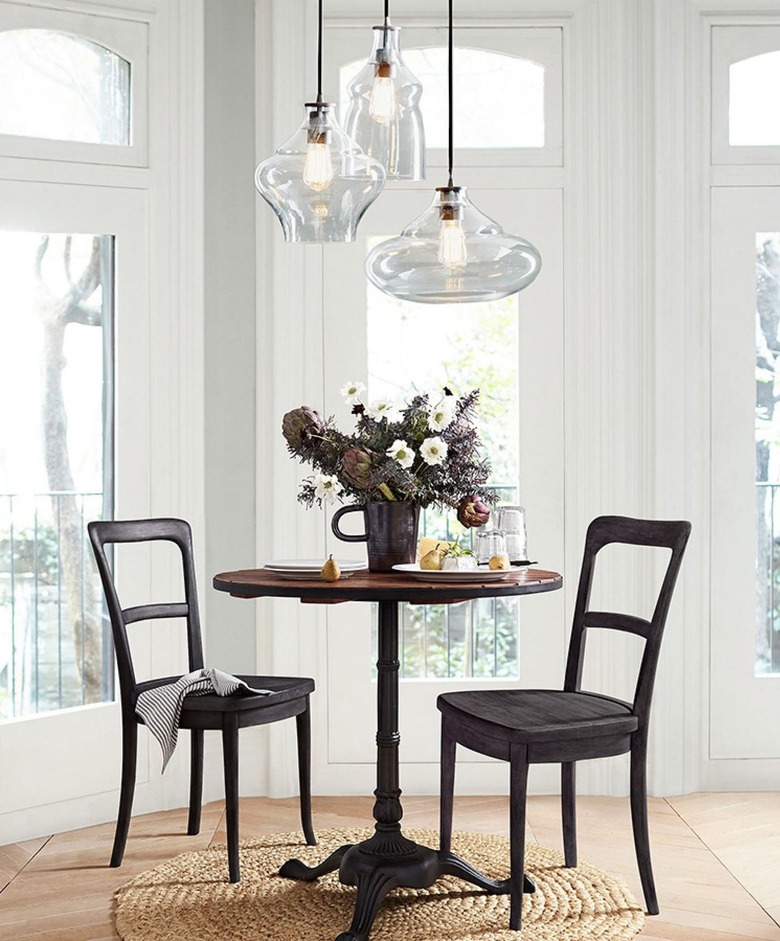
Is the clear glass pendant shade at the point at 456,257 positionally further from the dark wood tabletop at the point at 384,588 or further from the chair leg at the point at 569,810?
the chair leg at the point at 569,810

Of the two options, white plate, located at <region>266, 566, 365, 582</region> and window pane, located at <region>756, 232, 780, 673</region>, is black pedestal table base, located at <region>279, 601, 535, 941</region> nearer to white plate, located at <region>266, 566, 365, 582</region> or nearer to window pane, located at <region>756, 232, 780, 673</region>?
white plate, located at <region>266, 566, 365, 582</region>

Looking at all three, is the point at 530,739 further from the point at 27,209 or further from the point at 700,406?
the point at 27,209

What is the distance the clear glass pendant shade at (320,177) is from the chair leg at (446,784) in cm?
137

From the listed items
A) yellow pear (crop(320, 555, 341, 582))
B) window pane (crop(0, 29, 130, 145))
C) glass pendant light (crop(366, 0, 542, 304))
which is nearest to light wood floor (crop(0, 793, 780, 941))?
yellow pear (crop(320, 555, 341, 582))

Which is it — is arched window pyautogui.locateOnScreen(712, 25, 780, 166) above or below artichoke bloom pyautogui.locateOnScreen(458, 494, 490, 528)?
above

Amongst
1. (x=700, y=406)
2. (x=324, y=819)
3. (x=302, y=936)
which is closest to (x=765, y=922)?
(x=302, y=936)

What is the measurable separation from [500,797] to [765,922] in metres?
1.34

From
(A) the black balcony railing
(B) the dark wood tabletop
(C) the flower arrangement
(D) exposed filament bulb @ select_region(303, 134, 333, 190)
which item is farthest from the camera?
(A) the black balcony railing

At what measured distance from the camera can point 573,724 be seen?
9.39 feet

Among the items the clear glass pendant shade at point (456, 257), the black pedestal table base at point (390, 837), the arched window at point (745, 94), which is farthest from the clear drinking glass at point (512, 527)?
the arched window at point (745, 94)

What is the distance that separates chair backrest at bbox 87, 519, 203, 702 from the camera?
333 cm

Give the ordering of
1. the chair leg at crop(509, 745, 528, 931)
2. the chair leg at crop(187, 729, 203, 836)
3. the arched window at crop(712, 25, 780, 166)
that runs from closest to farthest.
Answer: the chair leg at crop(509, 745, 528, 931)
the chair leg at crop(187, 729, 203, 836)
the arched window at crop(712, 25, 780, 166)

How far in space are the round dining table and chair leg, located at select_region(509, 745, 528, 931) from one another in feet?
0.84

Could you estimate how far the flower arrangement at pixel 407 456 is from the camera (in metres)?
2.99
